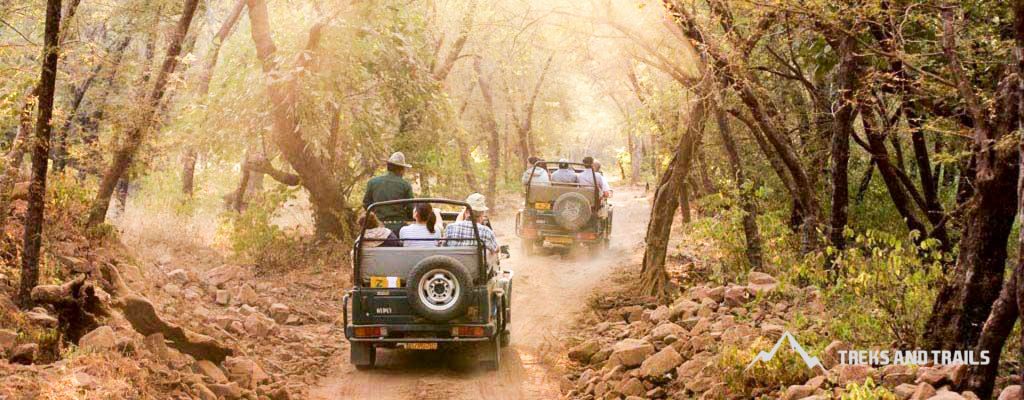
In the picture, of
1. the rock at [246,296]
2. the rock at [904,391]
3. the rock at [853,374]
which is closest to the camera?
the rock at [904,391]

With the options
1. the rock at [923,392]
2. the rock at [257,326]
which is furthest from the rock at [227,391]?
the rock at [923,392]

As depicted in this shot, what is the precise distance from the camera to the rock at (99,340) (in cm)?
703

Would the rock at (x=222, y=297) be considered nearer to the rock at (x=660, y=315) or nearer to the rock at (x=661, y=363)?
the rock at (x=660, y=315)

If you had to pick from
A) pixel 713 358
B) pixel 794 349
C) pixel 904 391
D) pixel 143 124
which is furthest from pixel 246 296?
pixel 904 391

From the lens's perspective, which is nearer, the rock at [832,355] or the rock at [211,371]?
the rock at [832,355]

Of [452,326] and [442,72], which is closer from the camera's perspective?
[452,326]

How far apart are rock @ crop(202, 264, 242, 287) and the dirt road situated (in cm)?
360

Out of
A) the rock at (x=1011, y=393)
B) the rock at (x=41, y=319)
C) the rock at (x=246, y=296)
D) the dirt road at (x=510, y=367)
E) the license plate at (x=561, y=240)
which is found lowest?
the dirt road at (x=510, y=367)

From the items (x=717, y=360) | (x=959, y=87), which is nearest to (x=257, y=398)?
(x=717, y=360)

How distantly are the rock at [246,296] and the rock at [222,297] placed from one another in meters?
0.18

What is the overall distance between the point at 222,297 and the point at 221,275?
1586 millimetres

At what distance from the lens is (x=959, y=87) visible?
6.74 m

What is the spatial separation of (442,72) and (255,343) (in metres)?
11.3

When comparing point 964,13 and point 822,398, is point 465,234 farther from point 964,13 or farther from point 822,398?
point 964,13
